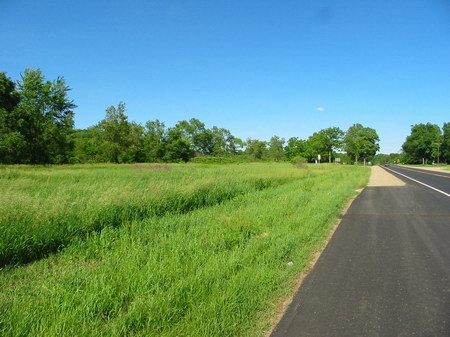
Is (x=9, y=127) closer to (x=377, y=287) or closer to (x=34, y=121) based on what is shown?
(x=34, y=121)

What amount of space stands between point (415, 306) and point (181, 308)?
9.98 feet

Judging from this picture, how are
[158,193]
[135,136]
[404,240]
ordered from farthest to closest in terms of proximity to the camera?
[135,136] < [158,193] < [404,240]

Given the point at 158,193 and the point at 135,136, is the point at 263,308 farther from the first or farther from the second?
the point at 135,136

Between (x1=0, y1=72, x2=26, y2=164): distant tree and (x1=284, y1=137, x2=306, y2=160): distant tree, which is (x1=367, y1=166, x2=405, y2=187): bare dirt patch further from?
(x1=284, y1=137, x2=306, y2=160): distant tree

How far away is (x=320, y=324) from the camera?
400 centimetres

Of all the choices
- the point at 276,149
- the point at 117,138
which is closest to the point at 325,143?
the point at 276,149

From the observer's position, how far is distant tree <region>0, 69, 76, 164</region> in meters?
50.6

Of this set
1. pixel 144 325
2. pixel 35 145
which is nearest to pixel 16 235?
pixel 144 325

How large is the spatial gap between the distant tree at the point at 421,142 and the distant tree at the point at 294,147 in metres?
48.0

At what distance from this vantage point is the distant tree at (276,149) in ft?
390

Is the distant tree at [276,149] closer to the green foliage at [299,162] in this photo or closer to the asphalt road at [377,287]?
the green foliage at [299,162]

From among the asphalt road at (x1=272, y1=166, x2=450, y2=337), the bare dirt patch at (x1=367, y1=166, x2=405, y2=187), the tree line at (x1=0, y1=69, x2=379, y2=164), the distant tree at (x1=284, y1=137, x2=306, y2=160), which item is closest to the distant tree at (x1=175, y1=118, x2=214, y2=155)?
the tree line at (x1=0, y1=69, x2=379, y2=164)

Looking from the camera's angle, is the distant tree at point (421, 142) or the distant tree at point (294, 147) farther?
the distant tree at point (421, 142)

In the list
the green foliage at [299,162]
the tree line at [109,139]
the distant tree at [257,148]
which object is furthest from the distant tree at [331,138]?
the green foliage at [299,162]
